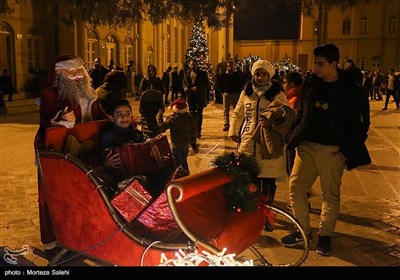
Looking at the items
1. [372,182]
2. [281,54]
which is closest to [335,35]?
[281,54]

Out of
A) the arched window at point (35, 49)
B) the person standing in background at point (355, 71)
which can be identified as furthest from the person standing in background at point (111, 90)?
the arched window at point (35, 49)

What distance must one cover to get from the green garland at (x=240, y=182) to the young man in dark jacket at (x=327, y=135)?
4.09 feet

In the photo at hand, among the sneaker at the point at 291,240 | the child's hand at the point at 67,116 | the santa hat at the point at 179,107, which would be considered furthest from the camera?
the santa hat at the point at 179,107

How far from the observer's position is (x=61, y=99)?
4.51m

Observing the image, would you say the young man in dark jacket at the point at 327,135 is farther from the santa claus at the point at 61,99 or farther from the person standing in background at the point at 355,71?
the santa claus at the point at 61,99

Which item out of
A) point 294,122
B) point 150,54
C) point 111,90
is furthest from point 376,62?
point 294,122

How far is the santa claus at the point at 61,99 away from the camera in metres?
4.44

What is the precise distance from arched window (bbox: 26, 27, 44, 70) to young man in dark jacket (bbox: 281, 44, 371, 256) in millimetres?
19556

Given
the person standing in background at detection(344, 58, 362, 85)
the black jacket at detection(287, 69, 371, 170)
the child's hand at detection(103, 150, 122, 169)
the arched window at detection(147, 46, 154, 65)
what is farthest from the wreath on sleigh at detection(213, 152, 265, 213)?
the arched window at detection(147, 46, 154, 65)

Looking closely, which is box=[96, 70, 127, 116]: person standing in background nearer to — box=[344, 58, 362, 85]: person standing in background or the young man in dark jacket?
the young man in dark jacket

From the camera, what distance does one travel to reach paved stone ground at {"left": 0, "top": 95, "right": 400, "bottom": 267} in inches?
Answer: 177

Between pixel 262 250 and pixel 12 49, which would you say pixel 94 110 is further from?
pixel 12 49
